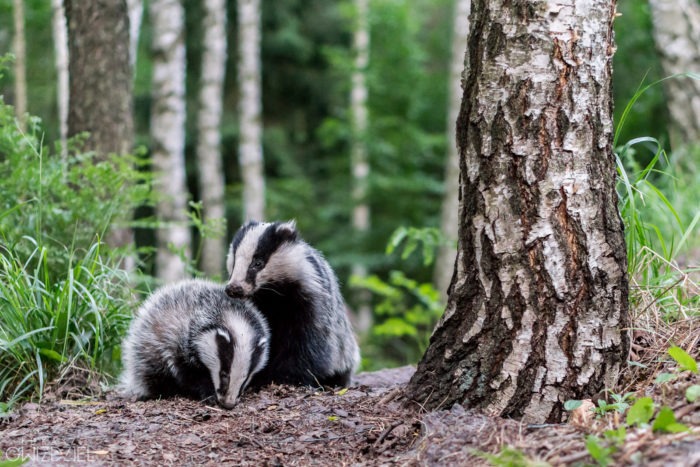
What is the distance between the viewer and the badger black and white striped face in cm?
391

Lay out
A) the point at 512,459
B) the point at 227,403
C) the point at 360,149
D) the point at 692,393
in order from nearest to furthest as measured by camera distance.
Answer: the point at 512,459
the point at 692,393
the point at 227,403
the point at 360,149

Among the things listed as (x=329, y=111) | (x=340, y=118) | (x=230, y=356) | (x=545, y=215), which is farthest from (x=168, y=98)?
(x=329, y=111)

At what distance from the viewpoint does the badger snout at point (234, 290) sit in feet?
14.3

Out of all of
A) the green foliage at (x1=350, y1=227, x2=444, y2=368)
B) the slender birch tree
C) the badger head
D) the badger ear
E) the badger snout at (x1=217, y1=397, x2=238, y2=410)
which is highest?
the slender birch tree

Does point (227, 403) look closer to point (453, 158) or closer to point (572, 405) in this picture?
point (572, 405)

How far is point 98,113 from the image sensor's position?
18.7 feet

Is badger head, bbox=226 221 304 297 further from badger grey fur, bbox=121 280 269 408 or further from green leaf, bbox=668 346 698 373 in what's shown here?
green leaf, bbox=668 346 698 373

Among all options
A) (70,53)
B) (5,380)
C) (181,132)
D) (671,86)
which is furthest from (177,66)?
(5,380)

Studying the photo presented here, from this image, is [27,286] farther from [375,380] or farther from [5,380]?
[375,380]

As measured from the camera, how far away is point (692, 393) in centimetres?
257

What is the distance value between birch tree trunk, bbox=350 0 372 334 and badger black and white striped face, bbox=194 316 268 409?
38.2 feet

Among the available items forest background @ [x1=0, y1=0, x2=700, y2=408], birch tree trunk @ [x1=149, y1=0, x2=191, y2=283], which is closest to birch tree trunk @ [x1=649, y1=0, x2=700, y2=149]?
forest background @ [x1=0, y1=0, x2=700, y2=408]

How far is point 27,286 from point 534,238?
2921mm

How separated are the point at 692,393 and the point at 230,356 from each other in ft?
7.49
